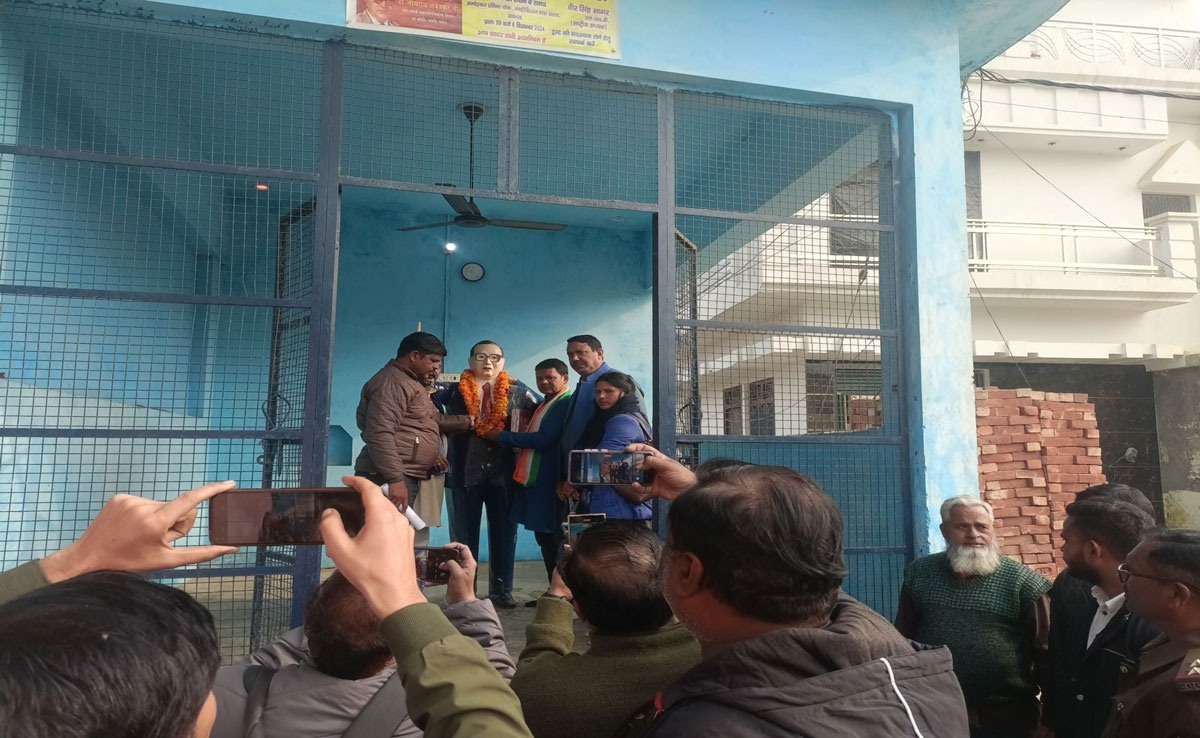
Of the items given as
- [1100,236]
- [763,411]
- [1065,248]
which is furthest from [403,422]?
[1100,236]

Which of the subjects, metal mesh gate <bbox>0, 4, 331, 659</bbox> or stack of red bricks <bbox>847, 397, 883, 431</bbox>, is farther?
stack of red bricks <bbox>847, 397, 883, 431</bbox>

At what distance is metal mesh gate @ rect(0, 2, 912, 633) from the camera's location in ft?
13.4

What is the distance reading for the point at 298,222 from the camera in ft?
15.0

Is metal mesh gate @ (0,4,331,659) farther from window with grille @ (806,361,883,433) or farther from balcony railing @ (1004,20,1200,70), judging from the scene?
balcony railing @ (1004,20,1200,70)

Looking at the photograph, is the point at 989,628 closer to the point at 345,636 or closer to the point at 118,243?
the point at 345,636

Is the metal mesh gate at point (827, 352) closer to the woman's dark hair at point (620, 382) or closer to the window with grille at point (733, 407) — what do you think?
the woman's dark hair at point (620, 382)

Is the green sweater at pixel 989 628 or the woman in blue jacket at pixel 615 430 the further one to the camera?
the woman in blue jacket at pixel 615 430

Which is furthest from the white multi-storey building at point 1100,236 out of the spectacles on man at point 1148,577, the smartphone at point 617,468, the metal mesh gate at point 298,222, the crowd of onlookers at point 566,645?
the crowd of onlookers at point 566,645

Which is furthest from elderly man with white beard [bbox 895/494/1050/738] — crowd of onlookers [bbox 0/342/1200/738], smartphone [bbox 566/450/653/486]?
smartphone [bbox 566/450/653/486]

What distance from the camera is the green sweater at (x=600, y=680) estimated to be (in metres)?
1.62

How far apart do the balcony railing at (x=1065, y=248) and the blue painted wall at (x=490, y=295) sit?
7858 millimetres

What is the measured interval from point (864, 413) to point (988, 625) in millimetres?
2821

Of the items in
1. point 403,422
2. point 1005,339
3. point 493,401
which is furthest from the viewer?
point 1005,339

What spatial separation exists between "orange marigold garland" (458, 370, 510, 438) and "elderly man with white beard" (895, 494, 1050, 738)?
131 inches
